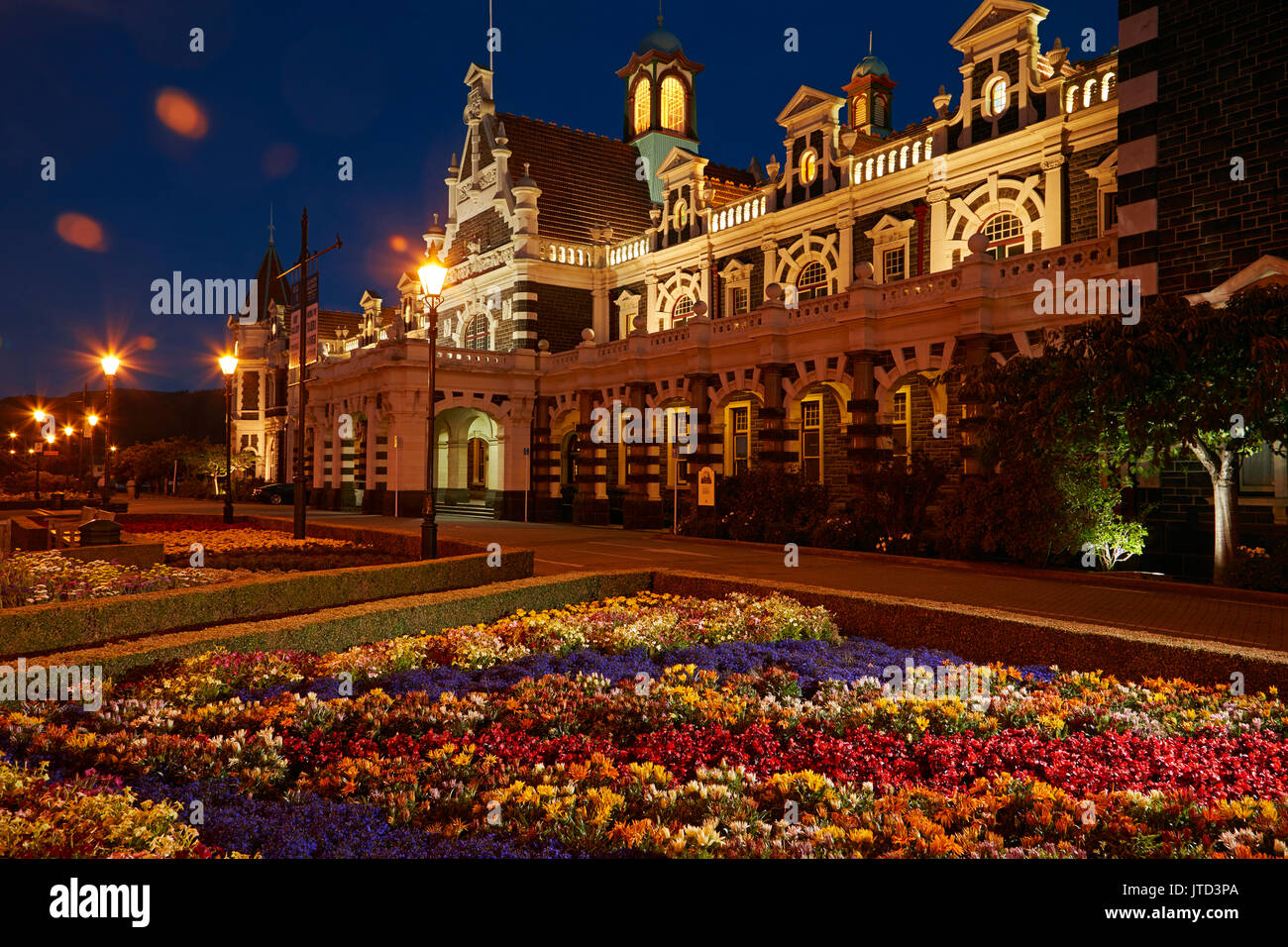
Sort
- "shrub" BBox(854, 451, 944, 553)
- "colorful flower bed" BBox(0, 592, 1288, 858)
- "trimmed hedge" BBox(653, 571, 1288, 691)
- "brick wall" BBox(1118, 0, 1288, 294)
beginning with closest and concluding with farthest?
1. "colorful flower bed" BBox(0, 592, 1288, 858)
2. "trimmed hedge" BBox(653, 571, 1288, 691)
3. "brick wall" BBox(1118, 0, 1288, 294)
4. "shrub" BBox(854, 451, 944, 553)

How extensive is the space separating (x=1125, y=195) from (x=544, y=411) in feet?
85.1

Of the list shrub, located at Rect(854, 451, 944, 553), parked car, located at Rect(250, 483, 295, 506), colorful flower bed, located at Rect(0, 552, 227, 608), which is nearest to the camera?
colorful flower bed, located at Rect(0, 552, 227, 608)

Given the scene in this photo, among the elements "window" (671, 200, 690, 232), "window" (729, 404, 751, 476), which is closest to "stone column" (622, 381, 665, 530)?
"window" (729, 404, 751, 476)

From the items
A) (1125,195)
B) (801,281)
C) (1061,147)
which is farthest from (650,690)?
(801,281)

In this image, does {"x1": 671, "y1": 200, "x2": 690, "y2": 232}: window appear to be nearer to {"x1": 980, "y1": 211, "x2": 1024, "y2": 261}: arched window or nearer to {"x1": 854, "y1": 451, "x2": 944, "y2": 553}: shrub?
{"x1": 980, "y1": 211, "x2": 1024, "y2": 261}: arched window

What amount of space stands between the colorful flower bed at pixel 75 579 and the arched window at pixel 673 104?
40.3 meters

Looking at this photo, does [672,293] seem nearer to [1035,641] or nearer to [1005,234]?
[1005,234]

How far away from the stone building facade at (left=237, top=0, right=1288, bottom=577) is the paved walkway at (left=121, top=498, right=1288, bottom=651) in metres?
5.01

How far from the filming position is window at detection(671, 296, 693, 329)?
36.6m

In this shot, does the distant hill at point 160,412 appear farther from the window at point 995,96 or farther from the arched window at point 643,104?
the window at point 995,96

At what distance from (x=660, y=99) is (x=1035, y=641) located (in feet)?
144

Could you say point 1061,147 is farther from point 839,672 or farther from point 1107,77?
point 839,672

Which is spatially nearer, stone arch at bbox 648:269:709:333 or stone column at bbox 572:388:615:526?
stone column at bbox 572:388:615:526
